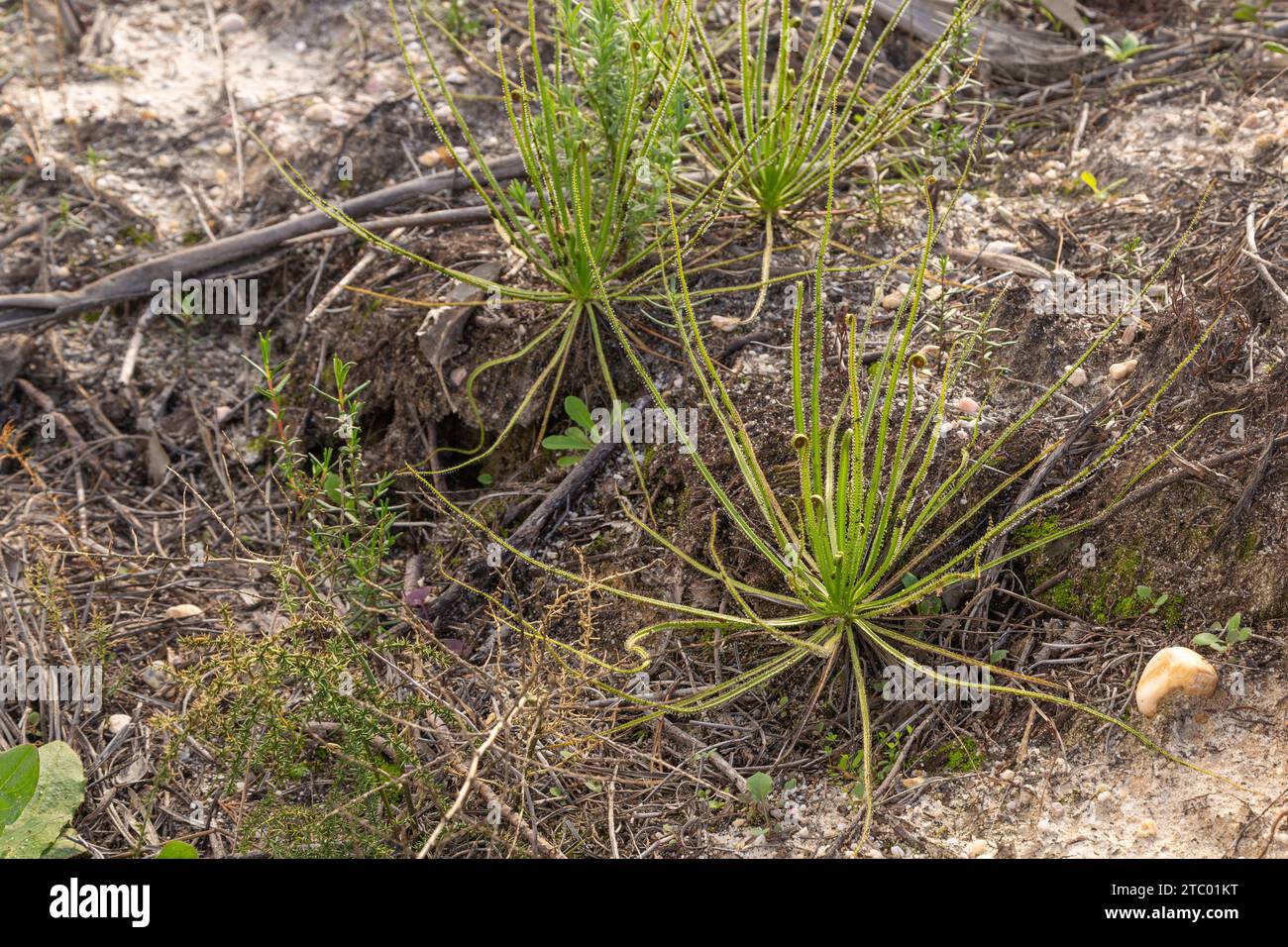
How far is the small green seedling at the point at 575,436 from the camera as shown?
263 centimetres

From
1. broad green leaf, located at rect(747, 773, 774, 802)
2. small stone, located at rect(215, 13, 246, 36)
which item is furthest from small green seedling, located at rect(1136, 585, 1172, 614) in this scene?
small stone, located at rect(215, 13, 246, 36)

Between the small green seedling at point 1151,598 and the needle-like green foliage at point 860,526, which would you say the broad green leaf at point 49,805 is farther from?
the small green seedling at point 1151,598

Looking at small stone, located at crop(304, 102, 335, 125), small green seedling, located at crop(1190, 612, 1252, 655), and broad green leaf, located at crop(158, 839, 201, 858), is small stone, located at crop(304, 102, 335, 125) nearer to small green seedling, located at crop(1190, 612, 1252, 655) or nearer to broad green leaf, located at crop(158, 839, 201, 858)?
broad green leaf, located at crop(158, 839, 201, 858)

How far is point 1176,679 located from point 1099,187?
5.21 feet

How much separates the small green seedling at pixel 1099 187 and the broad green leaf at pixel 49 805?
2.83m

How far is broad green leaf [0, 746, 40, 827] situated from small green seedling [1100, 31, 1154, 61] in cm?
336

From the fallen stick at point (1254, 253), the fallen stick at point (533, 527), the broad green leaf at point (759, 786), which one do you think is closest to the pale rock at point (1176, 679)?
the broad green leaf at point (759, 786)

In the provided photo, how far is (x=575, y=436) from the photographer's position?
2650 mm

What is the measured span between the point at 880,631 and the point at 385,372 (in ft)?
4.97

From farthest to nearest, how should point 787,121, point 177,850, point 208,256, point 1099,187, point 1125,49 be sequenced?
point 1125,49 → point 208,256 → point 1099,187 → point 787,121 → point 177,850

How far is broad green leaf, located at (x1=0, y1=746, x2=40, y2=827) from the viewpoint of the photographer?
1.98 m

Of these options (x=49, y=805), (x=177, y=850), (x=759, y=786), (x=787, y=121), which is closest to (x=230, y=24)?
(x=787, y=121)

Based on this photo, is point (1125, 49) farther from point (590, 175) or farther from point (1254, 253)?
point (590, 175)

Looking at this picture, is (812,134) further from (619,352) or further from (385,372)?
(385,372)
